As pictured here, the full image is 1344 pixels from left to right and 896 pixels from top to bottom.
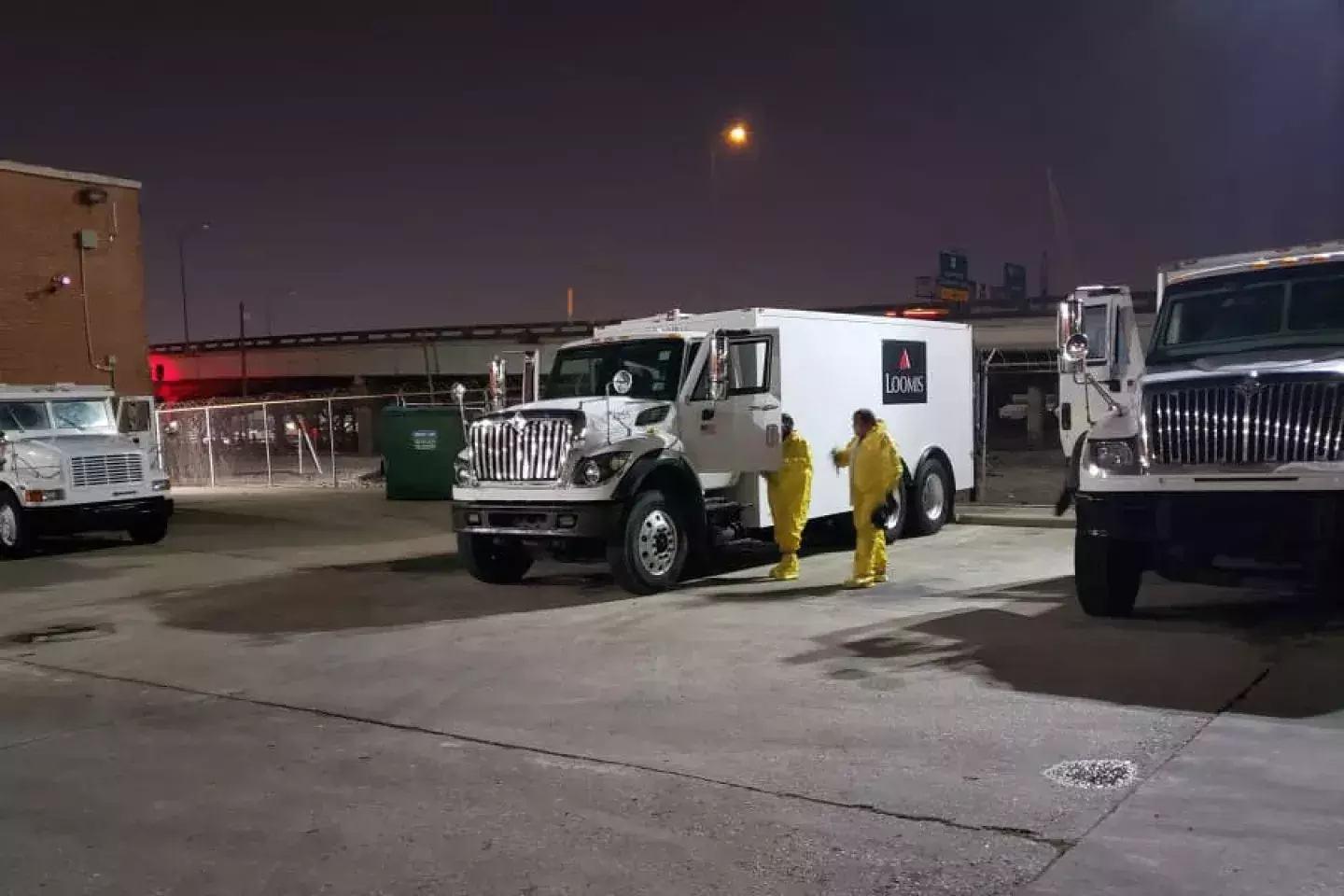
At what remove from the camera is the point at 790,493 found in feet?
37.5

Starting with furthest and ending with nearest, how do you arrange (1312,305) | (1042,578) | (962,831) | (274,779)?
1. (1042,578)
2. (1312,305)
3. (274,779)
4. (962,831)

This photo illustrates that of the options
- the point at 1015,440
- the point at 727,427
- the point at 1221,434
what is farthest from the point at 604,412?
the point at 1015,440

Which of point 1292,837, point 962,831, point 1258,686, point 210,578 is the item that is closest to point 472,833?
point 962,831

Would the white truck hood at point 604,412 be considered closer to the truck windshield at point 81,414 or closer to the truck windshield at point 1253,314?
the truck windshield at point 1253,314

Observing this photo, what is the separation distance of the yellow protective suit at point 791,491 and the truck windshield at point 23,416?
10.8 meters

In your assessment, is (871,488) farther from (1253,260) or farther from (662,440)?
(1253,260)

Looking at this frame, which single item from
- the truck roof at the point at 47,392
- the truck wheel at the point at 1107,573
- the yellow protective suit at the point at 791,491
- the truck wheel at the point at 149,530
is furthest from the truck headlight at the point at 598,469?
the truck roof at the point at 47,392

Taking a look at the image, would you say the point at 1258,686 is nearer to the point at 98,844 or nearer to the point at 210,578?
the point at 98,844

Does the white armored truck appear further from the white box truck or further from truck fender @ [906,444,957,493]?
truck fender @ [906,444,957,493]

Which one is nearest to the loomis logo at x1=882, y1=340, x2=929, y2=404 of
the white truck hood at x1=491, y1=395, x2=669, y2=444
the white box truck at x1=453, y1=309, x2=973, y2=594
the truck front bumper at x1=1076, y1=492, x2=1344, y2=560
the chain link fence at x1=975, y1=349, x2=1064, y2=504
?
the white box truck at x1=453, y1=309, x2=973, y2=594

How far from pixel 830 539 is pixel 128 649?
28.7 feet

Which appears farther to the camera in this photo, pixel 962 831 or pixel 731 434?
pixel 731 434

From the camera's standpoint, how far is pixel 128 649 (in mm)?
9188

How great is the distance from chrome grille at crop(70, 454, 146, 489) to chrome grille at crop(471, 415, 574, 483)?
23.8ft
